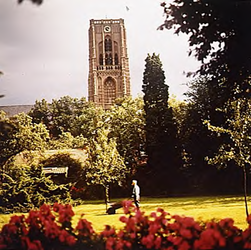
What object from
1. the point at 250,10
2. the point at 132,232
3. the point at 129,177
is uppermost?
the point at 250,10

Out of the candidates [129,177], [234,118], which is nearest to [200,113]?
[234,118]

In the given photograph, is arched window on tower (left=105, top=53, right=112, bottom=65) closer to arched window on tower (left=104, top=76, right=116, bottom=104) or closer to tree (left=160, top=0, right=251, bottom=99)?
arched window on tower (left=104, top=76, right=116, bottom=104)

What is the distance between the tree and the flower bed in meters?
1.55

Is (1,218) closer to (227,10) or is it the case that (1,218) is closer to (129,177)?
(129,177)

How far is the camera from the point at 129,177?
4844mm

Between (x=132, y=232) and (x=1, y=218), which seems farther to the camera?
(x=1, y=218)

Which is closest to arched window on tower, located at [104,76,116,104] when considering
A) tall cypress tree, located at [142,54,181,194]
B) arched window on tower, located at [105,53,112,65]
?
arched window on tower, located at [105,53,112,65]

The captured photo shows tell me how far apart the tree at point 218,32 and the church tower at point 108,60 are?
0.77 metres

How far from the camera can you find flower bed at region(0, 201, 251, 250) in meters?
2.37

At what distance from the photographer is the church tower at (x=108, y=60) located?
4.29m

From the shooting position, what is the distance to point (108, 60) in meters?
7.30

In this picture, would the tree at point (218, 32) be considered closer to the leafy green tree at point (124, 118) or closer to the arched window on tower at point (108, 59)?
the arched window on tower at point (108, 59)

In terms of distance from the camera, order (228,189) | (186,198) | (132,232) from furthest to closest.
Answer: (228,189) < (186,198) < (132,232)

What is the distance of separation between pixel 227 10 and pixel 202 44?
401 mm
